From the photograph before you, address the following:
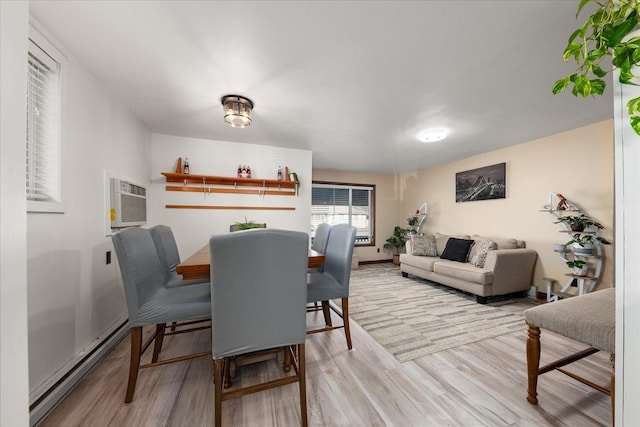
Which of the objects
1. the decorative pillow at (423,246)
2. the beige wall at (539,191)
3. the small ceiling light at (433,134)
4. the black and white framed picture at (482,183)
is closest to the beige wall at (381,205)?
the beige wall at (539,191)

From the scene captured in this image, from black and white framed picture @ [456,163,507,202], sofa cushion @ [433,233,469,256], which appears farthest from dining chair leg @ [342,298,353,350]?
black and white framed picture @ [456,163,507,202]

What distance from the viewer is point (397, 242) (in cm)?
565

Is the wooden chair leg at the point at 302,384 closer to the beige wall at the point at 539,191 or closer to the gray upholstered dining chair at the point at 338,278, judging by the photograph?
the gray upholstered dining chair at the point at 338,278

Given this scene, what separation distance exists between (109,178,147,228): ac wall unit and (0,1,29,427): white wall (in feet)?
6.65

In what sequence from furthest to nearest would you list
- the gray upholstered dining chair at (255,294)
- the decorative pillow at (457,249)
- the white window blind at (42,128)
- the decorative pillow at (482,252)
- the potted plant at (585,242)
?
the decorative pillow at (457,249), the decorative pillow at (482,252), the potted plant at (585,242), the white window blind at (42,128), the gray upholstered dining chair at (255,294)

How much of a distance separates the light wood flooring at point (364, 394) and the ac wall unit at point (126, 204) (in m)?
1.13

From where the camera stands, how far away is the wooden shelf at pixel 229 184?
3132 mm

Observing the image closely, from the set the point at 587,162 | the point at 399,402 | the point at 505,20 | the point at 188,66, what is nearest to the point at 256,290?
the point at 399,402

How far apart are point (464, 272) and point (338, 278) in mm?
2226

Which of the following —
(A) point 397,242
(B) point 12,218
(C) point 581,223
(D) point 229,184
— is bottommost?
(A) point 397,242

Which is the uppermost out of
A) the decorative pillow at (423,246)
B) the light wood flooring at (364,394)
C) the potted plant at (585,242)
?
the potted plant at (585,242)

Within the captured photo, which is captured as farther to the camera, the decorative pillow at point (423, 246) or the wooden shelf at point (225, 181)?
the decorative pillow at point (423, 246)

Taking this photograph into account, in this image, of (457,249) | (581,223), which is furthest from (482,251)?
(581,223)

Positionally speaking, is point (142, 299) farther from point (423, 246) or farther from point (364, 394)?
point (423, 246)
